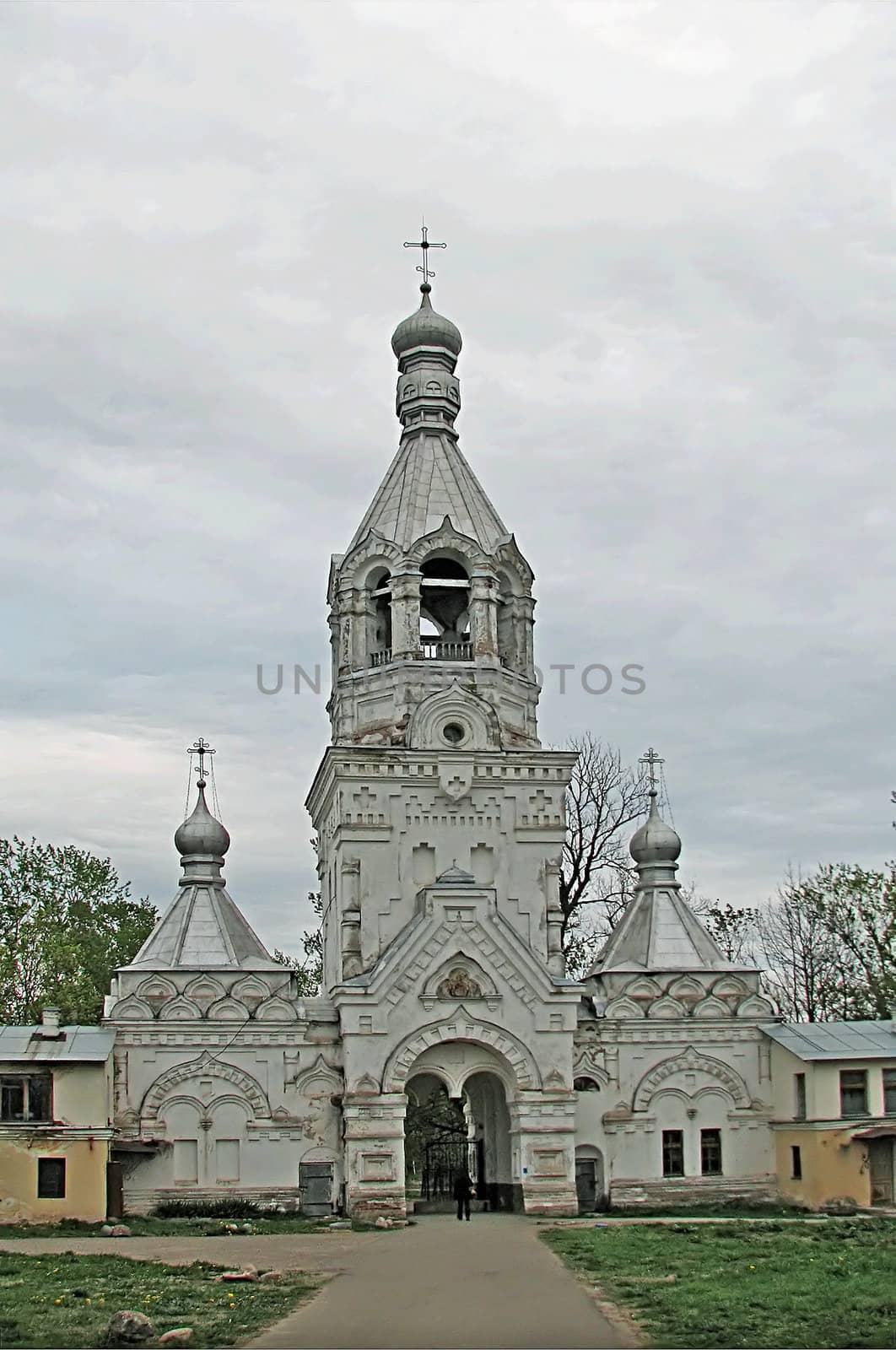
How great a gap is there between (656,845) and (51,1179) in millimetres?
13207

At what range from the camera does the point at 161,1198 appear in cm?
2694

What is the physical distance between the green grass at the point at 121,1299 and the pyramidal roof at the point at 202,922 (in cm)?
1089

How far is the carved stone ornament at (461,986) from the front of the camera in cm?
2755

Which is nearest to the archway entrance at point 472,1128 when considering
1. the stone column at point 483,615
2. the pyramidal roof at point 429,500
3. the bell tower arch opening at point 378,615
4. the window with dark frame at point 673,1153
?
the window with dark frame at point 673,1153

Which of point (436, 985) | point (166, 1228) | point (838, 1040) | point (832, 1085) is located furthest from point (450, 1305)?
point (838, 1040)

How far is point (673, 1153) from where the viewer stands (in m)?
29.0

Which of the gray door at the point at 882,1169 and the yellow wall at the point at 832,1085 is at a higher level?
the yellow wall at the point at 832,1085

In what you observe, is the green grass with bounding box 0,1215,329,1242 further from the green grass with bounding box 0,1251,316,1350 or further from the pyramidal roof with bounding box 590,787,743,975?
the pyramidal roof with bounding box 590,787,743,975

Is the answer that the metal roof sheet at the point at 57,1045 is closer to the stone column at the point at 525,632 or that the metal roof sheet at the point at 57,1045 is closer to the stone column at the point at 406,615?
the stone column at the point at 406,615

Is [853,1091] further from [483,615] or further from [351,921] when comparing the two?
[483,615]

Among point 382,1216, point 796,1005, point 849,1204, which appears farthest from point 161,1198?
point 796,1005

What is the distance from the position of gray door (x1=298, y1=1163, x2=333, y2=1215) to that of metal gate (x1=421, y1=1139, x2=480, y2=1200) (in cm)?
258

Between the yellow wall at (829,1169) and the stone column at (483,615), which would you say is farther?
the stone column at (483,615)

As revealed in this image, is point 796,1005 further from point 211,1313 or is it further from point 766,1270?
point 211,1313
